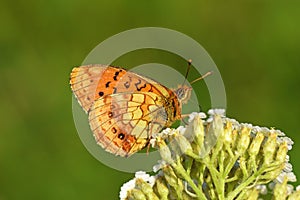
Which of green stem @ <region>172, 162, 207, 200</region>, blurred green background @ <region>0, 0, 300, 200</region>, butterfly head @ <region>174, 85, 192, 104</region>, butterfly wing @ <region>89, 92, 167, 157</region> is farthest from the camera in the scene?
blurred green background @ <region>0, 0, 300, 200</region>

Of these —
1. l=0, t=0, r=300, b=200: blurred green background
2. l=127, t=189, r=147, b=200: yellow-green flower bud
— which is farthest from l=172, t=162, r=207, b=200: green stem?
l=0, t=0, r=300, b=200: blurred green background

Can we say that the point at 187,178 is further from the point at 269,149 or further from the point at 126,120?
the point at 126,120

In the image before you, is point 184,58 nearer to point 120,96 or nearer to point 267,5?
point 267,5

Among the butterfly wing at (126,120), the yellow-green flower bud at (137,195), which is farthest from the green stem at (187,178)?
the butterfly wing at (126,120)

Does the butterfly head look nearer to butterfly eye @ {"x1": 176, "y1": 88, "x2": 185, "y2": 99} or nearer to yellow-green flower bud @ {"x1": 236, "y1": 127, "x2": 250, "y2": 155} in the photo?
butterfly eye @ {"x1": 176, "y1": 88, "x2": 185, "y2": 99}

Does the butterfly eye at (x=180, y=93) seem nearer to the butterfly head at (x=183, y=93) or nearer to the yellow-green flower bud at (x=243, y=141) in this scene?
the butterfly head at (x=183, y=93)

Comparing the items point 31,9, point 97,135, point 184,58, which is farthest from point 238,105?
point 97,135
